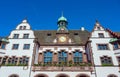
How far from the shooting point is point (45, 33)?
41.1 metres

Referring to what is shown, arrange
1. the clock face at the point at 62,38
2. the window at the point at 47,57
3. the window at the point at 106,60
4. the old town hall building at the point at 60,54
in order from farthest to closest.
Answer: the clock face at the point at 62,38 → the window at the point at 47,57 → the window at the point at 106,60 → the old town hall building at the point at 60,54

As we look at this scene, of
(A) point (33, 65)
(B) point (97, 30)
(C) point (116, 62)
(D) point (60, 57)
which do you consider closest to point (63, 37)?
(D) point (60, 57)

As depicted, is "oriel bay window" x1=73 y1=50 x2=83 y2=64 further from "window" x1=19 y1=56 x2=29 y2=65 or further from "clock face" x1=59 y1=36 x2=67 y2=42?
"window" x1=19 y1=56 x2=29 y2=65

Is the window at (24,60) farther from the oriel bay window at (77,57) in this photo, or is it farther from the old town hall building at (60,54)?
the oriel bay window at (77,57)

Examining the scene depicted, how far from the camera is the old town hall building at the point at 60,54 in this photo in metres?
28.5

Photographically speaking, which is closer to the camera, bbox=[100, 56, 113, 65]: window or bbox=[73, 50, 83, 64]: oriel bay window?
bbox=[100, 56, 113, 65]: window

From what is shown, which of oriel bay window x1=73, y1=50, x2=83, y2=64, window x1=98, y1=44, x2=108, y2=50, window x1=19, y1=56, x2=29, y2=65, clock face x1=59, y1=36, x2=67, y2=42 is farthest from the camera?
clock face x1=59, y1=36, x2=67, y2=42

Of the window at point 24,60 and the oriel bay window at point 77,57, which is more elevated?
the oriel bay window at point 77,57

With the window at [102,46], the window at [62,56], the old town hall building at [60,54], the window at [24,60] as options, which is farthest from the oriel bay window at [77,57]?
the window at [24,60]

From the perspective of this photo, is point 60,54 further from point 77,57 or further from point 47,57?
point 77,57

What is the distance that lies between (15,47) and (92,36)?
17405 mm

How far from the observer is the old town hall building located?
28.5 metres

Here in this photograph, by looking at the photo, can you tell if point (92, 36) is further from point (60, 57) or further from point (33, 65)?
point (33, 65)

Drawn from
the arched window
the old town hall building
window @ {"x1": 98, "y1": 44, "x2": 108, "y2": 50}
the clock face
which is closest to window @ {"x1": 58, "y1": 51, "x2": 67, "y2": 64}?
the old town hall building
